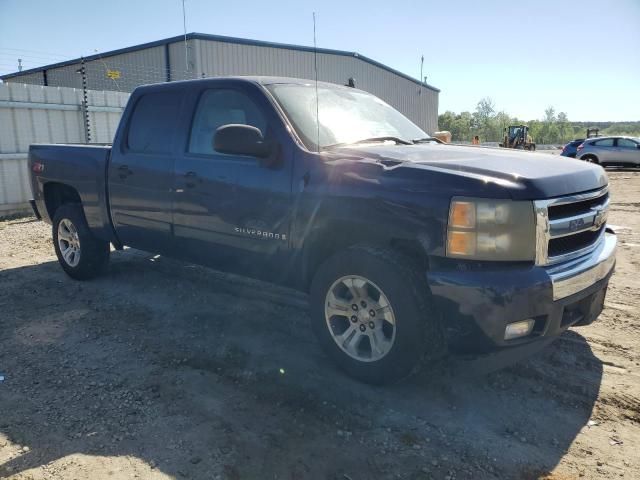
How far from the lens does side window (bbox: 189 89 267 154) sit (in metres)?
3.92

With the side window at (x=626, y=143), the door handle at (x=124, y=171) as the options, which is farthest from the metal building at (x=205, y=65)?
the side window at (x=626, y=143)

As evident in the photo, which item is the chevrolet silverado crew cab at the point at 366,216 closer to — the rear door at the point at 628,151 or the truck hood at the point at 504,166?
the truck hood at the point at 504,166

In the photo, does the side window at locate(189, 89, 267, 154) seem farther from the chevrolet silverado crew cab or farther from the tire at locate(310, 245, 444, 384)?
the tire at locate(310, 245, 444, 384)

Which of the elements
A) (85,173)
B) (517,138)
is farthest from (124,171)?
(517,138)

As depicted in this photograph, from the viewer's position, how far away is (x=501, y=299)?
8.77 ft

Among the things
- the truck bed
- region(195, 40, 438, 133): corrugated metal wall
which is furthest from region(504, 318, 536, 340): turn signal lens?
region(195, 40, 438, 133): corrugated metal wall

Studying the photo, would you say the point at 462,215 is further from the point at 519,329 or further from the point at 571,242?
the point at 571,242

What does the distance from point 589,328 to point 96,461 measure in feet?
12.0

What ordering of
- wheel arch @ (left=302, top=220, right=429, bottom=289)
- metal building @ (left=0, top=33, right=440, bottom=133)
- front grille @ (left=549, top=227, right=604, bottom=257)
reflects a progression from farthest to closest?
metal building @ (left=0, top=33, right=440, bottom=133) < wheel arch @ (left=302, top=220, right=429, bottom=289) < front grille @ (left=549, top=227, right=604, bottom=257)

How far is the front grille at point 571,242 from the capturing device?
2.91 m

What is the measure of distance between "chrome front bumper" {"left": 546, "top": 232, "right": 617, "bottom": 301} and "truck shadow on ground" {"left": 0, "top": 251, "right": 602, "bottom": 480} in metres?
0.61

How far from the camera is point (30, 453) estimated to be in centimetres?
262

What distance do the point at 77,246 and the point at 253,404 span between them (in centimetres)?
338

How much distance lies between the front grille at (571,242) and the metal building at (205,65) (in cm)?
1380
